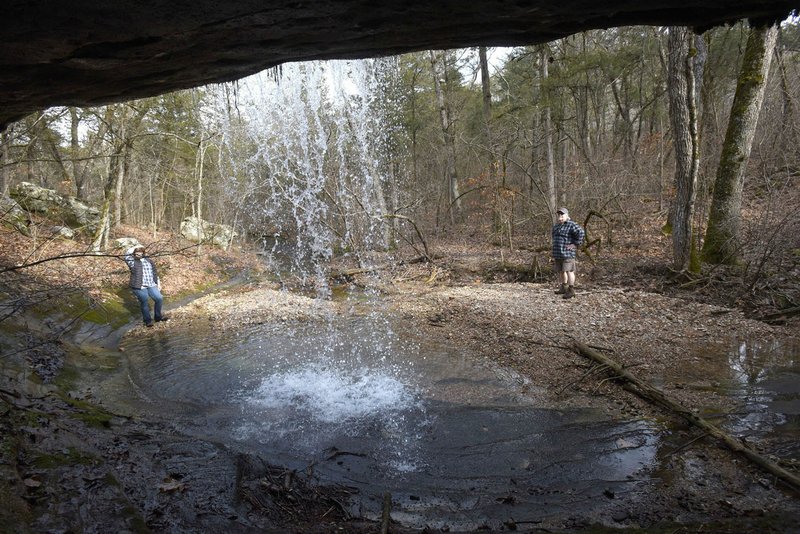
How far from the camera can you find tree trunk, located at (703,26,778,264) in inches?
380

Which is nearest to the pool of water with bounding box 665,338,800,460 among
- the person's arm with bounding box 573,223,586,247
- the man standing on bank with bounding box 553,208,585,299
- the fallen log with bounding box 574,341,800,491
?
the fallen log with bounding box 574,341,800,491

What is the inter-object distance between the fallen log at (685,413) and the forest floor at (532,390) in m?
0.09

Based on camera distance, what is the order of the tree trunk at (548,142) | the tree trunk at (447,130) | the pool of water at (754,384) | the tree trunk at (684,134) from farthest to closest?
the tree trunk at (447,130) → the tree trunk at (548,142) → the tree trunk at (684,134) → the pool of water at (754,384)

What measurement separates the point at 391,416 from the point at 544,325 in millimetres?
4157

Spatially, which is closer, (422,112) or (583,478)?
(583,478)

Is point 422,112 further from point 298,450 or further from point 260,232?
point 298,450

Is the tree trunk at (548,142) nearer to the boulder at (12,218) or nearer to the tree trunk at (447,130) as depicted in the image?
the tree trunk at (447,130)

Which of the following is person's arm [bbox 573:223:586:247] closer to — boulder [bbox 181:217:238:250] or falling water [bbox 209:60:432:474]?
falling water [bbox 209:60:432:474]

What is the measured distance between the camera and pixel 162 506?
3684 mm

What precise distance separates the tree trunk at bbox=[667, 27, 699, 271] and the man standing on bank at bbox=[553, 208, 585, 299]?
2.45 m

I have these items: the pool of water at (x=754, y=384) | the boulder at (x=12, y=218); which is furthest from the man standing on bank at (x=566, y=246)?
the boulder at (x=12, y=218)

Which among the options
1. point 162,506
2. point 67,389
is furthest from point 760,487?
point 67,389

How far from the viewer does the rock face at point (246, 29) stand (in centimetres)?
283

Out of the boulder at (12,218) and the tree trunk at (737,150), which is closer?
the boulder at (12,218)
